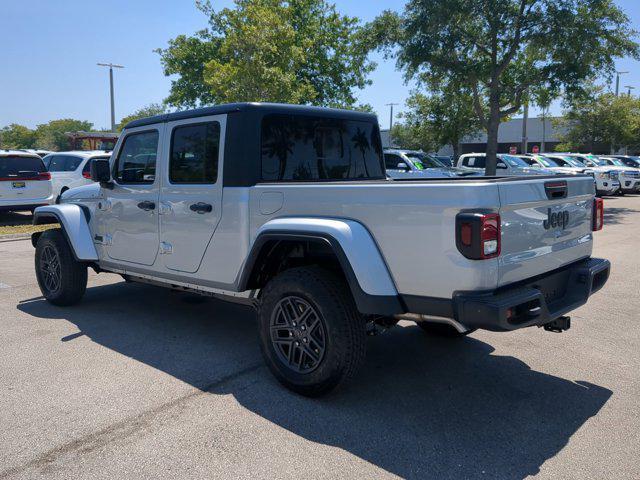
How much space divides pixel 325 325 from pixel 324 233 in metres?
0.60

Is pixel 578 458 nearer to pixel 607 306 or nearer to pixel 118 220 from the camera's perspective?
Result: pixel 607 306

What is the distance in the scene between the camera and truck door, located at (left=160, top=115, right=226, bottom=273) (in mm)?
4410

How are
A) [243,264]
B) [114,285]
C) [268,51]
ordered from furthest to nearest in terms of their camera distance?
[268,51] < [114,285] < [243,264]

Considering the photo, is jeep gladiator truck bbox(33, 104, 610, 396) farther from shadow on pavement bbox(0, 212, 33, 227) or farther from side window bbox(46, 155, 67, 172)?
side window bbox(46, 155, 67, 172)

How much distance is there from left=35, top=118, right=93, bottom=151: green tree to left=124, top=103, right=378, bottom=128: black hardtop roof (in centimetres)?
7525

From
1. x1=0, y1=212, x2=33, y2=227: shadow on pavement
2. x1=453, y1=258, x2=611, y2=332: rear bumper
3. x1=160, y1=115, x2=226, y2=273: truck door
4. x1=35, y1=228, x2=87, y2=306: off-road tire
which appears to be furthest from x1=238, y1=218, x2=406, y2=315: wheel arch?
x1=0, y1=212, x2=33, y2=227: shadow on pavement

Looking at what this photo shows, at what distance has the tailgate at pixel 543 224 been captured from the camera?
10.5 feet

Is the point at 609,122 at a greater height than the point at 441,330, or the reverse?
the point at 609,122

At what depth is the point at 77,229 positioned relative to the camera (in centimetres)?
578

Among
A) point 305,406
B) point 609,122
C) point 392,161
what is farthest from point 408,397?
point 609,122

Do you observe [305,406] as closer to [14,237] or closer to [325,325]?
[325,325]

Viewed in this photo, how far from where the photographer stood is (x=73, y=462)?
9.90 ft

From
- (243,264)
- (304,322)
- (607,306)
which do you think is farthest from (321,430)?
(607,306)

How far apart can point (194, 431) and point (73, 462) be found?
673mm
